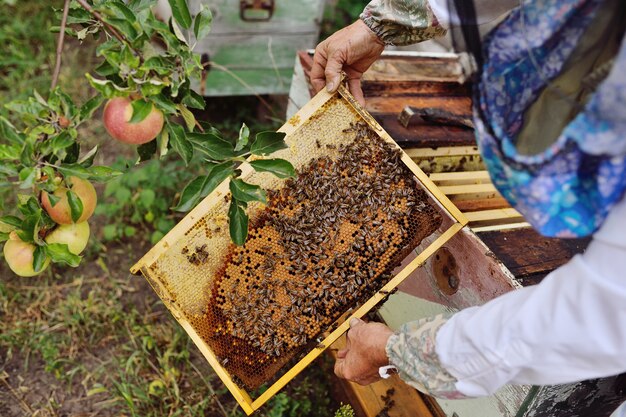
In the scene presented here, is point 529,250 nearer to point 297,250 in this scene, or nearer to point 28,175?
point 297,250

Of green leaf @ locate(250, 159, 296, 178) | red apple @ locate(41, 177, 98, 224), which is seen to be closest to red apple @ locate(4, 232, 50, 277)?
red apple @ locate(41, 177, 98, 224)

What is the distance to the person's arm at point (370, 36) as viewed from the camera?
2.27 metres

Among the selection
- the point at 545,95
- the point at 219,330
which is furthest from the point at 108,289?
the point at 545,95

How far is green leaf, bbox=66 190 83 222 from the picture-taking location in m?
1.64

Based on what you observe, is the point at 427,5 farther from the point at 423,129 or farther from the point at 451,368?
the point at 451,368

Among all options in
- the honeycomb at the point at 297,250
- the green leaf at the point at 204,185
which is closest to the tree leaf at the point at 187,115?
the green leaf at the point at 204,185

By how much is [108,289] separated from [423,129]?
2.24 metres

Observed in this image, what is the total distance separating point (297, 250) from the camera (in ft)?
7.73

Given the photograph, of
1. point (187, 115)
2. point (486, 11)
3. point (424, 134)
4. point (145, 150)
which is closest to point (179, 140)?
point (187, 115)

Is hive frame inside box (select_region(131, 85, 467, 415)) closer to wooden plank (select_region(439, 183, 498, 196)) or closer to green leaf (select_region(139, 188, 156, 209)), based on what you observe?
wooden plank (select_region(439, 183, 498, 196))

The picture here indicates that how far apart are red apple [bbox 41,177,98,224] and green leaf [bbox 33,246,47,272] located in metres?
0.10

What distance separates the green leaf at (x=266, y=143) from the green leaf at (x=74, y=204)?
55 cm

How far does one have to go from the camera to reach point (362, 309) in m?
2.25

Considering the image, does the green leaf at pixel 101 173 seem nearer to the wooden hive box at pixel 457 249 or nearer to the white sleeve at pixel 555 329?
the white sleeve at pixel 555 329
